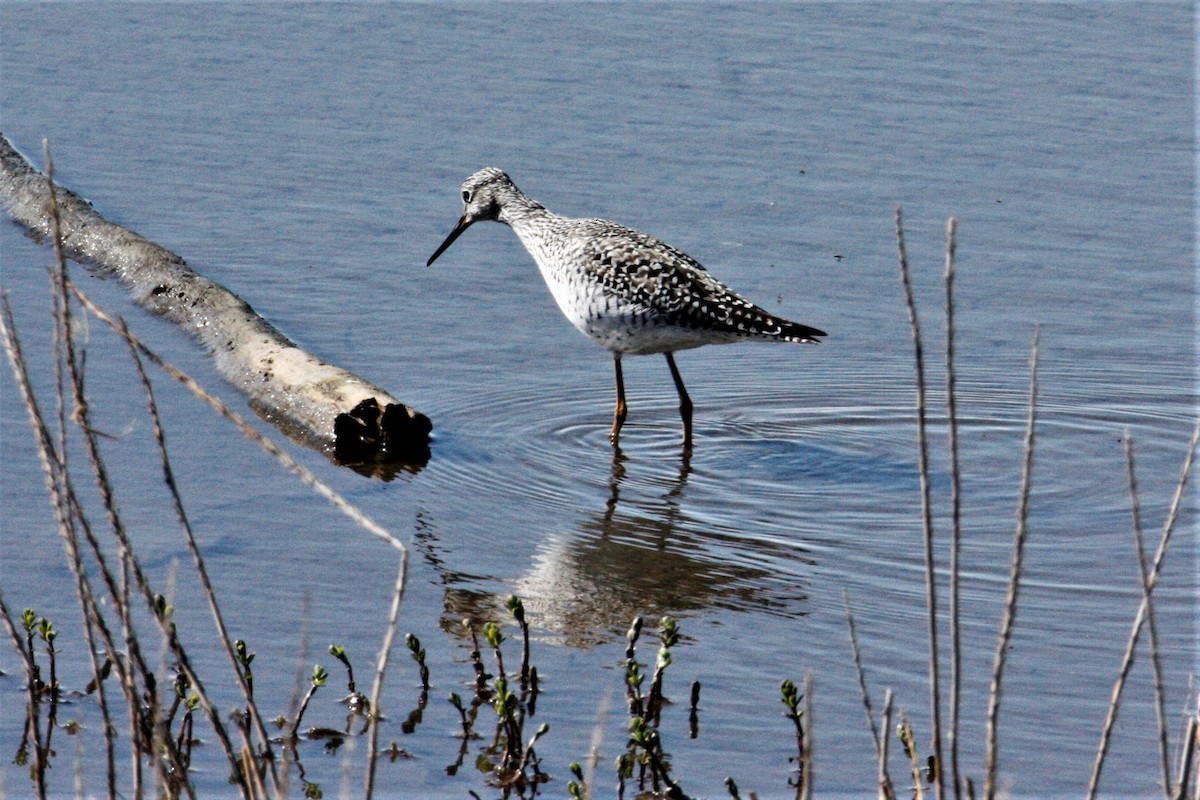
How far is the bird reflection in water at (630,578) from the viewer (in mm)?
5789

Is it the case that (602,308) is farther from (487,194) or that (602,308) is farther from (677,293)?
(487,194)

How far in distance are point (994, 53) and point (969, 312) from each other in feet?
17.6

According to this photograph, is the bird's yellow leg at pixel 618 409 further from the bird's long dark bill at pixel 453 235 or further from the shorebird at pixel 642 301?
the bird's long dark bill at pixel 453 235

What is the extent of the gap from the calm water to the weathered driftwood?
0.20 metres

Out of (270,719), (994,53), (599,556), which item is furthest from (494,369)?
(994,53)

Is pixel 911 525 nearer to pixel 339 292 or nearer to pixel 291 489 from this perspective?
pixel 291 489

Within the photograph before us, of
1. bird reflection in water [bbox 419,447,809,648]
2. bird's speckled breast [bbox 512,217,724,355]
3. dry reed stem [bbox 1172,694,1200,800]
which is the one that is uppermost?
bird's speckled breast [bbox 512,217,724,355]

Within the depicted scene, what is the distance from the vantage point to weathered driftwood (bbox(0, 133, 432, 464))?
7332mm

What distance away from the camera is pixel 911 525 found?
6.86 m

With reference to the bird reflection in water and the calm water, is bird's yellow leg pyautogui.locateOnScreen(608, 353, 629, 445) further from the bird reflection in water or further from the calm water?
the bird reflection in water

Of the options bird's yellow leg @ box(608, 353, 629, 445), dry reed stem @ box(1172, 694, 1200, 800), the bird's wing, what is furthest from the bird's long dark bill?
dry reed stem @ box(1172, 694, 1200, 800)

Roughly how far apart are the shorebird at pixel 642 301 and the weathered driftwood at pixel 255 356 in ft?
3.54

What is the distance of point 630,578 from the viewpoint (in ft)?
20.5

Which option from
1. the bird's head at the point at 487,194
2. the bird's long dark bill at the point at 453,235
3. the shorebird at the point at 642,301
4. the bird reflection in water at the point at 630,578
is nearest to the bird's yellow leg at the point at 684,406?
the shorebird at the point at 642,301
